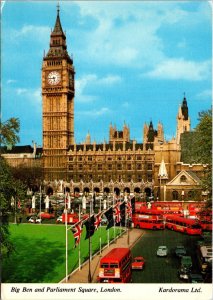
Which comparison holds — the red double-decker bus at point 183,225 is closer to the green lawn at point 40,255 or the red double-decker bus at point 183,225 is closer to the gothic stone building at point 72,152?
the green lawn at point 40,255

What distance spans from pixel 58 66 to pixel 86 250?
7781 cm

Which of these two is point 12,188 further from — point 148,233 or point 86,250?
point 148,233

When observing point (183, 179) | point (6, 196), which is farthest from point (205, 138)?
point (183, 179)

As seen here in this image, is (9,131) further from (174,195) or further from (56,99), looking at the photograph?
(56,99)

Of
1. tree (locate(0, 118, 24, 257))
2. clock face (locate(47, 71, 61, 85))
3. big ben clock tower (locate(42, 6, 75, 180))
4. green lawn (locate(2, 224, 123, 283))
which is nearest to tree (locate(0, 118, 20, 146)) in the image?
tree (locate(0, 118, 24, 257))

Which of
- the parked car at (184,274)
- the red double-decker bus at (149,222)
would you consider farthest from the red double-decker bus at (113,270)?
the red double-decker bus at (149,222)

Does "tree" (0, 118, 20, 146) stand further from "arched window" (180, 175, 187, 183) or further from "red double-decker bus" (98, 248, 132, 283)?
"arched window" (180, 175, 187, 183)

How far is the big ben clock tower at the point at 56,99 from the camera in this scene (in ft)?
350

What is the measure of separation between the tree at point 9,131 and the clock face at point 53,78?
89133 millimetres

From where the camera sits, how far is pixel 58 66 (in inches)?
4252

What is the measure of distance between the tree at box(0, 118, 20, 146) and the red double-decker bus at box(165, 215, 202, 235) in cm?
2306

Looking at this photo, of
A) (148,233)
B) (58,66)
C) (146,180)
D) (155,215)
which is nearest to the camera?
(148,233)

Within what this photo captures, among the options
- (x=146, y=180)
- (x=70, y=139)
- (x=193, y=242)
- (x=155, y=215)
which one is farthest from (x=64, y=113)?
(x=193, y=242)

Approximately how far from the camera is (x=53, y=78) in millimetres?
109562
